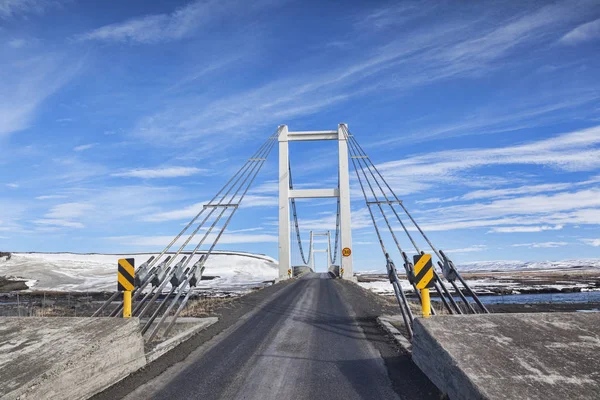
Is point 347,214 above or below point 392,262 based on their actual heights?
above

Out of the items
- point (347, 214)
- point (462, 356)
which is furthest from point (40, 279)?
point (462, 356)

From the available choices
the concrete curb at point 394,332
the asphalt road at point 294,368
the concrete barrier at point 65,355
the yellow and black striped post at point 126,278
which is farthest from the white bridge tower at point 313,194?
the concrete barrier at point 65,355

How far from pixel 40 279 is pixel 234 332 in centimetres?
4449

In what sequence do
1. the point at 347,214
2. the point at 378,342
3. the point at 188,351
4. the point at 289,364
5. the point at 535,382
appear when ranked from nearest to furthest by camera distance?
1. the point at 535,382
2. the point at 289,364
3. the point at 188,351
4. the point at 378,342
5. the point at 347,214

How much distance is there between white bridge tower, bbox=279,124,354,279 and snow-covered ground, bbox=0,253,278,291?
6.46m

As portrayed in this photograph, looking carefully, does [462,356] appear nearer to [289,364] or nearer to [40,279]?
[289,364]

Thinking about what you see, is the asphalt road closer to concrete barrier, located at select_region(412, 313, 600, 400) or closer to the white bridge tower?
concrete barrier, located at select_region(412, 313, 600, 400)

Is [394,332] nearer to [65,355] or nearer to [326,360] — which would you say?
[326,360]

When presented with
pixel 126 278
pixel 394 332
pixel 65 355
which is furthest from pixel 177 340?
pixel 394 332

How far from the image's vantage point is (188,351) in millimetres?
7523

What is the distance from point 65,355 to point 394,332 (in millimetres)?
6209

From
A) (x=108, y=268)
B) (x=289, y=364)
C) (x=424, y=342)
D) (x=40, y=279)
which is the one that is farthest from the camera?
(x=108, y=268)

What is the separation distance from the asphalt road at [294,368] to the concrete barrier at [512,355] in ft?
1.59

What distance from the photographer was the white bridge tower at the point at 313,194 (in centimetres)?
3438
